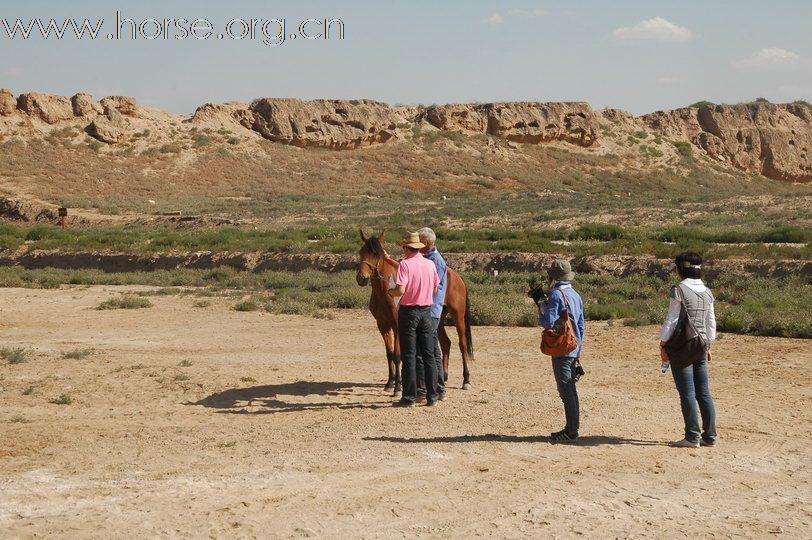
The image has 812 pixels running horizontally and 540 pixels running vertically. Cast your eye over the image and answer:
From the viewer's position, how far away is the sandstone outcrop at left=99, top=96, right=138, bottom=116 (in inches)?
2763

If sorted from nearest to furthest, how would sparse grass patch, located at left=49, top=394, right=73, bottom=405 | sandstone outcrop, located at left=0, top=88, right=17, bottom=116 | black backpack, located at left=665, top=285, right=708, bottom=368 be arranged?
black backpack, located at left=665, top=285, right=708, bottom=368
sparse grass patch, located at left=49, top=394, right=73, bottom=405
sandstone outcrop, located at left=0, top=88, right=17, bottom=116

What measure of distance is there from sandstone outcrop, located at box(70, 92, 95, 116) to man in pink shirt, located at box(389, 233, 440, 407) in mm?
62734

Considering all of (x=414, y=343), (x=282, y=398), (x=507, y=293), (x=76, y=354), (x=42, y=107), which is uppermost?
(x=42, y=107)

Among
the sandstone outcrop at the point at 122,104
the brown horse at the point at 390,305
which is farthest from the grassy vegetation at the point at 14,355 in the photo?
the sandstone outcrop at the point at 122,104

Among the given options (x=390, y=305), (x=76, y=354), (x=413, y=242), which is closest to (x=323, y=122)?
(x=76, y=354)

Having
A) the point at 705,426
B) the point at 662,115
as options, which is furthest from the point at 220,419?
the point at 662,115

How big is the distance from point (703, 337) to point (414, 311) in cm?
307

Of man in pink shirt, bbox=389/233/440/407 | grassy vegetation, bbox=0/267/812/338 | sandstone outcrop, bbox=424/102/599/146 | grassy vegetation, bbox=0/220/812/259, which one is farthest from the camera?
sandstone outcrop, bbox=424/102/599/146

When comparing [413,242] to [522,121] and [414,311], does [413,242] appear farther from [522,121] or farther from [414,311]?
[522,121]

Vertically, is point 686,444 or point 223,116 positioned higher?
point 223,116

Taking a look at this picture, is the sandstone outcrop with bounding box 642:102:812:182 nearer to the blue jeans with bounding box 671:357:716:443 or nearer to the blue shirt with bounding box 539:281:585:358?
the blue jeans with bounding box 671:357:716:443

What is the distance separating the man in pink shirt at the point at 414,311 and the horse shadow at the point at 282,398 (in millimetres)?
604

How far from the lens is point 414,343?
409 inches

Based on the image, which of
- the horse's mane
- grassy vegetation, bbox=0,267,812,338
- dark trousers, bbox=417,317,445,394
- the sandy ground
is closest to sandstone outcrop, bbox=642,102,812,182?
grassy vegetation, bbox=0,267,812,338
